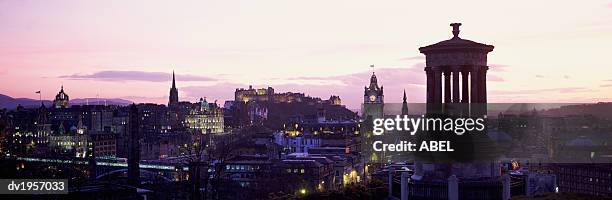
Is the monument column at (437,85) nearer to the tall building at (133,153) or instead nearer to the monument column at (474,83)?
the monument column at (474,83)

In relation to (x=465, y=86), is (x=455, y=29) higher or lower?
higher

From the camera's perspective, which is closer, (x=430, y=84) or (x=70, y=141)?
(x=430, y=84)

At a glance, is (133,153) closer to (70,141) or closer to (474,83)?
(474,83)

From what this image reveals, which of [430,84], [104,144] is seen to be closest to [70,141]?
[104,144]

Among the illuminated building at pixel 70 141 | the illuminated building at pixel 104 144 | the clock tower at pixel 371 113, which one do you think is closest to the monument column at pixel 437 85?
the clock tower at pixel 371 113

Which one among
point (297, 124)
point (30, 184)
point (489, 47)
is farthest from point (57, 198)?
point (297, 124)

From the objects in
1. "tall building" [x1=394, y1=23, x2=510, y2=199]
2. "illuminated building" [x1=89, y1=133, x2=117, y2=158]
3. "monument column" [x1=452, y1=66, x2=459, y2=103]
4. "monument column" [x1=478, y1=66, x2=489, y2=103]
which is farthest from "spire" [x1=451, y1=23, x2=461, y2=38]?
"illuminated building" [x1=89, y1=133, x2=117, y2=158]

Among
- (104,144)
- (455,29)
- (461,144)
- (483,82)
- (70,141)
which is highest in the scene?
(455,29)

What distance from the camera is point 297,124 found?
14262cm

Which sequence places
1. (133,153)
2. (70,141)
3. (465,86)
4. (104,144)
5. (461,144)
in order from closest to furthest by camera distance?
(461,144)
(465,86)
(133,153)
(104,144)
(70,141)

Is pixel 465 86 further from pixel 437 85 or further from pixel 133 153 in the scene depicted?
pixel 133 153

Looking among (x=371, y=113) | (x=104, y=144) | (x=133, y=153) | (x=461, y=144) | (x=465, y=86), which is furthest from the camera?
(x=371, y=113)

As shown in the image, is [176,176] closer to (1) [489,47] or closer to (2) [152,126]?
(1) [489,47]

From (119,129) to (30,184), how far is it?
14608 cm
